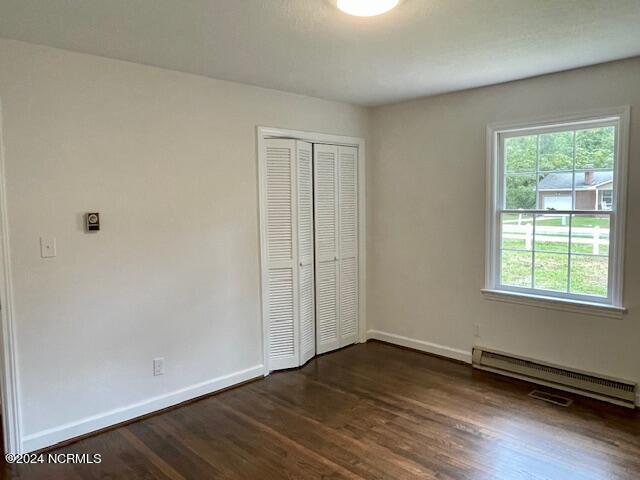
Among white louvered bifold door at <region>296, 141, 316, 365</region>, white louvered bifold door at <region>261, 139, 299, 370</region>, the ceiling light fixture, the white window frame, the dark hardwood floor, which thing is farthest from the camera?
white louvered bifold door at <region>296, 141, 316, 365</region>

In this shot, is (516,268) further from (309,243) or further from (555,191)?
(309,243)

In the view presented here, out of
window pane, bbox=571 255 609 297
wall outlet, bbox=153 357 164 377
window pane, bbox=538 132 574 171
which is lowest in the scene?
wall outlet, bbox=153 357 164 377

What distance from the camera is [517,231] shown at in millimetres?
3859

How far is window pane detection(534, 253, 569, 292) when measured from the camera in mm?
3609

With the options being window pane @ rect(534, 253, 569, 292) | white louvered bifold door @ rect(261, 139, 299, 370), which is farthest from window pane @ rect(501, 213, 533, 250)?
white louvered bifold door @ rect(261, 139, 299, 370)

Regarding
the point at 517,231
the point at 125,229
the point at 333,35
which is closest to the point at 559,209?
the point at 517,231

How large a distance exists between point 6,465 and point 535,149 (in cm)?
414

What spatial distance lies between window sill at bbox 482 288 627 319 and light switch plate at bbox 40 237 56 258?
10.8ft

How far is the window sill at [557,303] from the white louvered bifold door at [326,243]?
140cm

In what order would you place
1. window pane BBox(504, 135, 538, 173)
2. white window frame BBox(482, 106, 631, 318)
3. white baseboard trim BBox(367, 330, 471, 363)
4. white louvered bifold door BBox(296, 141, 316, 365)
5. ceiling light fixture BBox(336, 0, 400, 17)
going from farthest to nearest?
1. white baseboard trim BBox(367, 330, 471, 363)
2. white louvered bifold door BBox(296, 141, 316, 365)
3. window pane BBox(504, 135, 538, 173)
4. white window frame BBox(482, 106, 631, 318)
5. ceiling light fixture BBox(336, 0, 400, 17)

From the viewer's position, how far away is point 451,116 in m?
4.13

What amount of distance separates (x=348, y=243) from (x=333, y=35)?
2349 millimetres

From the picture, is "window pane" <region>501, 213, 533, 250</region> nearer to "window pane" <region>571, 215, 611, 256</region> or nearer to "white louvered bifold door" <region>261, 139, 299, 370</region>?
"window pane" <region>571, 215, 611, 256</region>

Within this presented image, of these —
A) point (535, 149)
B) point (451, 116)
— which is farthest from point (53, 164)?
point (535, 149)
